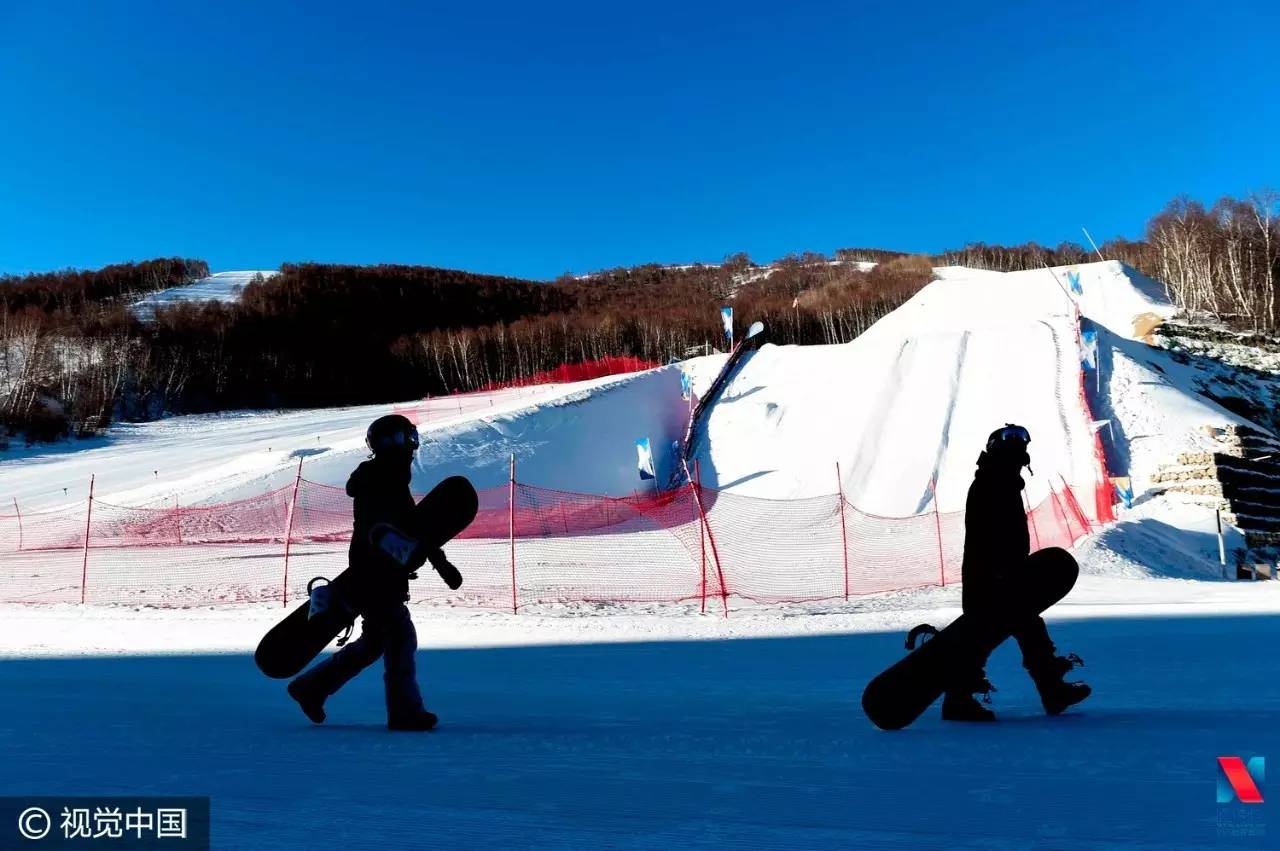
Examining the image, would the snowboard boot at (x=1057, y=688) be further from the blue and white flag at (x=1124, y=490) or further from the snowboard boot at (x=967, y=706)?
the blue and white flag at (x=1124, y=490)

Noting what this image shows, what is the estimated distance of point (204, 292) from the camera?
82562mm

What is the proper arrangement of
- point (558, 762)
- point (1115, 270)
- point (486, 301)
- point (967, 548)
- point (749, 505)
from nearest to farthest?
point (558, 762)
point (967, 548)
point (749, 505)
point (1115, 270)
point (486, 301)

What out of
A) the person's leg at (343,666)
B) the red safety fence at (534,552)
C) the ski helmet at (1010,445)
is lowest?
the red safety fence at (534,552)

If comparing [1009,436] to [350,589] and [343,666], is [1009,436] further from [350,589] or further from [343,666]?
[343,666]

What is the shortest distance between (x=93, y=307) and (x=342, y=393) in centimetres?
2322

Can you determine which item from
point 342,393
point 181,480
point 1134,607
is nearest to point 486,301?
point 342,393

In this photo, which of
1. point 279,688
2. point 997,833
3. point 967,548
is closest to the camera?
point 997,833

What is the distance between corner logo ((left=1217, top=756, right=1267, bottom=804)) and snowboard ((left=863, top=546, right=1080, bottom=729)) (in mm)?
1005

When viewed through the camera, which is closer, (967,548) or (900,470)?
(967,548)

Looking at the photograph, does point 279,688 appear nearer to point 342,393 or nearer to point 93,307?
point 342,393

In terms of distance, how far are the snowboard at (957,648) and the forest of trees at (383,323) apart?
131 feet

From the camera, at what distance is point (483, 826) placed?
8.00ft

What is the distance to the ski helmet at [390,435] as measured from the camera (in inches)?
151

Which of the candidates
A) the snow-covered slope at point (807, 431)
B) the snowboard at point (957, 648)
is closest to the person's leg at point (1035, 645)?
the snowboard at point (957, 648)
